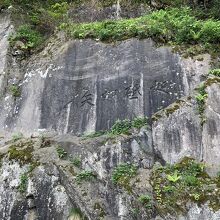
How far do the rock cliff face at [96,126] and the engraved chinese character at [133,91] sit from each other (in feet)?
0.10

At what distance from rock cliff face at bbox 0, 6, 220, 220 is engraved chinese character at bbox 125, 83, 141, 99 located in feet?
0.10

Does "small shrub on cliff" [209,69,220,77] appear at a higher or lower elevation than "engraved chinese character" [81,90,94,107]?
higher

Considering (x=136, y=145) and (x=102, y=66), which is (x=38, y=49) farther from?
(x=136, y=145)

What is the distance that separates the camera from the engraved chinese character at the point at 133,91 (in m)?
12.9

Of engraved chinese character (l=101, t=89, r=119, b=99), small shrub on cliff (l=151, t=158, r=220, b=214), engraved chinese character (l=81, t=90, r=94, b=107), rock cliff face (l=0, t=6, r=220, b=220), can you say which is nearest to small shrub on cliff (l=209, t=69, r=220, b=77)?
rock cliff face (l=0, t=6, r=220, b=220)

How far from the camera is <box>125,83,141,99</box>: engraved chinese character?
1286 cm

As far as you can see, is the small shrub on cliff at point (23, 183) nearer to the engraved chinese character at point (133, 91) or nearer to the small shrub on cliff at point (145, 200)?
the small shrub on cliff at point (145, 200)

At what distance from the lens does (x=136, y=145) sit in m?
11.3

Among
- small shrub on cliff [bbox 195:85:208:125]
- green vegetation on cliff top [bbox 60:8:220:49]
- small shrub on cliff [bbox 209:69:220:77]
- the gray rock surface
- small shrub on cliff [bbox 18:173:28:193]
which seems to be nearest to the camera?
small shrub on cliff [bbox 18:173:28:193]

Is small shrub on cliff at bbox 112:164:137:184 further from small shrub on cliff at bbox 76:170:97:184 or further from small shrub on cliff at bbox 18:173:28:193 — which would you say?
small shrub on cliff at bbox 18:173:28:193

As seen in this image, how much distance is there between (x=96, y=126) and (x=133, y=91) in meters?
1.61

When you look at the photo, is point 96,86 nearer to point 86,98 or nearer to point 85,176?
point 86,98

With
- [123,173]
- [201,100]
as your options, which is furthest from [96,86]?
[123,173]

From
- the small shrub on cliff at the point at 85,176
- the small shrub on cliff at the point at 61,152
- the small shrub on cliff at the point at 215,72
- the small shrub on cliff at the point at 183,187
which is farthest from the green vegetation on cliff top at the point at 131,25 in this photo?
the small shrub on cliff at the point at 85,176
